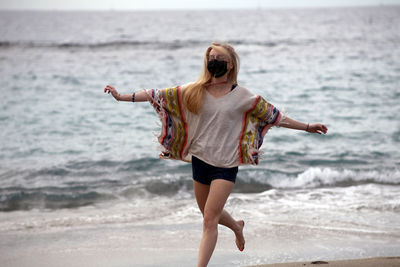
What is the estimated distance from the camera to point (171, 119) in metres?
4.18

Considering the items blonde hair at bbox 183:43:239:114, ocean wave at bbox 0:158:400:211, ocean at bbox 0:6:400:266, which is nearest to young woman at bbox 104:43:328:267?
blonde hair at bbox 183:43:239:114

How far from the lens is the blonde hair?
3.89 meters

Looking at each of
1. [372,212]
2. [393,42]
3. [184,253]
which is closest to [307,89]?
[372,212]

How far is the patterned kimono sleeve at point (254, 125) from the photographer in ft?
13.1

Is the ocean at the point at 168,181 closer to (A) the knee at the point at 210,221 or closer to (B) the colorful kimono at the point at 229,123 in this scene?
(A) the knee at the point at 210,221

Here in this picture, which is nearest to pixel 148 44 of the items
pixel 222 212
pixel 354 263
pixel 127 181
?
pixel 127 181

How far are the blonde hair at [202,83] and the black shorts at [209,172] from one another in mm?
425

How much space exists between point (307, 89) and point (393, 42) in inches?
961

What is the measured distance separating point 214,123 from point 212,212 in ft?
2.22

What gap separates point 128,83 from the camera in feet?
70.6

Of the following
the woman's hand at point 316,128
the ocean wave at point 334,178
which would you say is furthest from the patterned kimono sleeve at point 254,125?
the ocean wave at point 334,178

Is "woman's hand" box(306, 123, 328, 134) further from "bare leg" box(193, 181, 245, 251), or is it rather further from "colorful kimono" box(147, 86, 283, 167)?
"bare leg" box(193, 181, 245, 251)

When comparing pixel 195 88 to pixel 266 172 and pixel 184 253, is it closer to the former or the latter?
pixel 184 253

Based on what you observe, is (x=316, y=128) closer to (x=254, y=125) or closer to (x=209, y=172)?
(x=254, y=125)
